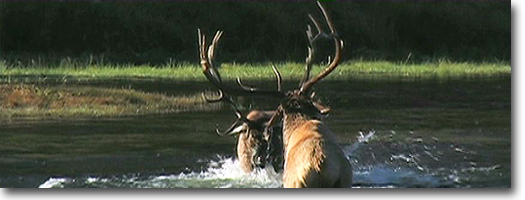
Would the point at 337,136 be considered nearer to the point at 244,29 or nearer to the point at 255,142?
the point at 244,29

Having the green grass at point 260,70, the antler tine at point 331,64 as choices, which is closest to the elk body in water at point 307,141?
the antler tine at point 331,64

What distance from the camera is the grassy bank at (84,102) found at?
11062 mm

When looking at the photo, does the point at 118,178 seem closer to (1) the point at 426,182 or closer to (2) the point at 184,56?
(1) the point at 426,182

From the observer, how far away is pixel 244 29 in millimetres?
12188

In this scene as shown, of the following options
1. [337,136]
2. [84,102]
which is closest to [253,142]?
[337,136]

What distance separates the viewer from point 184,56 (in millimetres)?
13125

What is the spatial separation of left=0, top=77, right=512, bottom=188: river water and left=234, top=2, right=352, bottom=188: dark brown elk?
0.46 m

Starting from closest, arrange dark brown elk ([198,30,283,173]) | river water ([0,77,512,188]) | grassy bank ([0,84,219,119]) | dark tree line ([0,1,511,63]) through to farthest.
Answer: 1. river water ([0,77,512,188])
2. dark brown elk ([198,30,283,173])
3. dark tree line ([0,1,511,63])
4. grassy bank ([0,84,219,119])

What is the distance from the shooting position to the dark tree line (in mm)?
10305

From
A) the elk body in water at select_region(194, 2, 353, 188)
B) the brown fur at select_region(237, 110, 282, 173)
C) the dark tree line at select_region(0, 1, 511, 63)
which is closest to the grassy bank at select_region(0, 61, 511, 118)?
the dark tree line at select_region(0, 1, 511, 63)

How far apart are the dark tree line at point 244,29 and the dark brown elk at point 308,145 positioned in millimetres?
2026

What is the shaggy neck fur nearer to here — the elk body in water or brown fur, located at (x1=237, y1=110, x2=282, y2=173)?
the elk body in water

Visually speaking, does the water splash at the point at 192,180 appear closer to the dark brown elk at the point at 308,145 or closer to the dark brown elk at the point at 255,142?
the dark brown elk at the point at 255,142

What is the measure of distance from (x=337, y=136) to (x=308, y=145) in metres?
3.68
